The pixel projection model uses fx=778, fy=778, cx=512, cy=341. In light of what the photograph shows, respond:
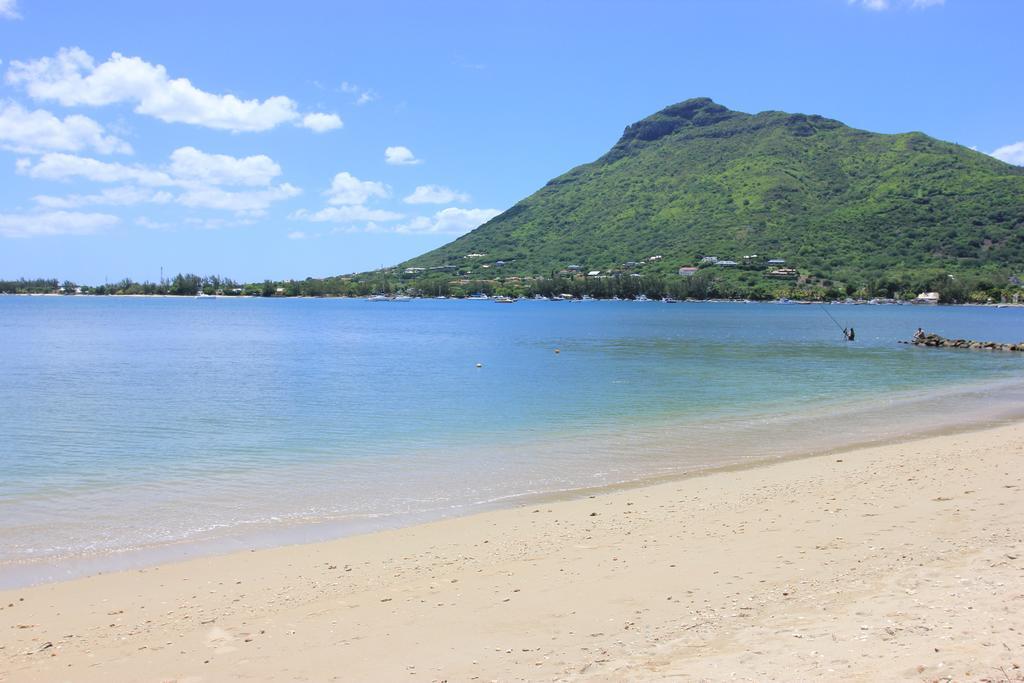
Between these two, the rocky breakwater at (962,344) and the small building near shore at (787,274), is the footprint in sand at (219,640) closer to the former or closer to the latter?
the rocky breakwater at (962,344)

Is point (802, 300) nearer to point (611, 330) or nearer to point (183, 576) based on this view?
point (611, 330)

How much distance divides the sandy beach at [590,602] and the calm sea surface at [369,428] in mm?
1819

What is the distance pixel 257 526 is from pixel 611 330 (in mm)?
74807

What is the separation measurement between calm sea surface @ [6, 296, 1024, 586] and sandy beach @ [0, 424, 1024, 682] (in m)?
1.82

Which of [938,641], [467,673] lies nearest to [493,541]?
[467,673]

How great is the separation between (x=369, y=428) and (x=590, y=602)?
15073 mm

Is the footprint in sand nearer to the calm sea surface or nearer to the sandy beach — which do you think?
the sandy beach

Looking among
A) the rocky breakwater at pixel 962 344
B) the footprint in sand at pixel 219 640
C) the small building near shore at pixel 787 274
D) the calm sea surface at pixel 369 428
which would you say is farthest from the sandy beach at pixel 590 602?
the small building near shore at pixel 787 274

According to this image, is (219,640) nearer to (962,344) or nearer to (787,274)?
(962,344)

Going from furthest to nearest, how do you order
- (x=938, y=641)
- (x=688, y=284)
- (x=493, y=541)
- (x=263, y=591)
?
(x=688, y=284) < (x=493, y=541) < (x=263, y=591) < (x=938, y=641)

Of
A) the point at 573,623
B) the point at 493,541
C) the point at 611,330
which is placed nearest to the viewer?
the point at 573,623

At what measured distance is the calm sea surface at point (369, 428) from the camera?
487 inches

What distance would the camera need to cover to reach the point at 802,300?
17325 centimetres

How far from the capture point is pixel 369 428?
72.5 ft
